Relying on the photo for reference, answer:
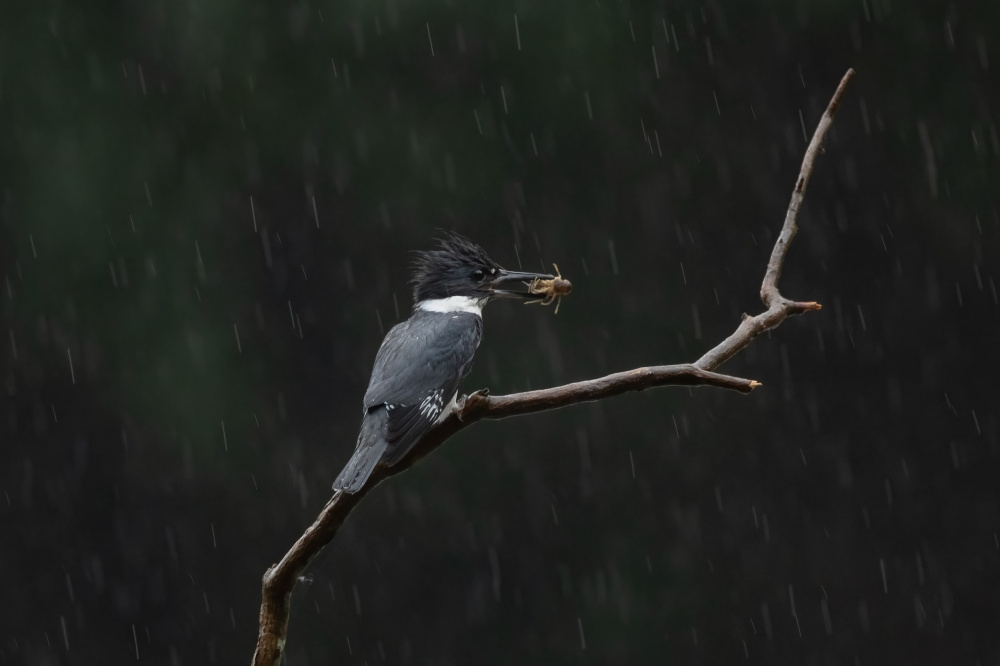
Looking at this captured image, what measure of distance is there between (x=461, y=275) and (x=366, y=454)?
0.73 meters

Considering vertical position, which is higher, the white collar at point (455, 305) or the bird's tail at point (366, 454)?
the white collar at point (455, 305)

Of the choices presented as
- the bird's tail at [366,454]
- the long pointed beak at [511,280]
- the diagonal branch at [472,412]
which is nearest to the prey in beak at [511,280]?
the long pointed beak at [511,280]

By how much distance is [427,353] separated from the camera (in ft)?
6.66

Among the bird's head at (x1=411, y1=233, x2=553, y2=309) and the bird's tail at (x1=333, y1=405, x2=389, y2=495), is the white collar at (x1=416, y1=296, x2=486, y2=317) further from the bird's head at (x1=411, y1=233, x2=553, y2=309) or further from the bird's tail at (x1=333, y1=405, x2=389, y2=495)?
the bird's tail at (x1=333, y1=405, x2=389, y2=495)

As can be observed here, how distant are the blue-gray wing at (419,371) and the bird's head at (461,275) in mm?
63

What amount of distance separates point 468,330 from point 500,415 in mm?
772

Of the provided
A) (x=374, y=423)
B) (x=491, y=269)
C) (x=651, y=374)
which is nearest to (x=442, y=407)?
(x=374, y=423)

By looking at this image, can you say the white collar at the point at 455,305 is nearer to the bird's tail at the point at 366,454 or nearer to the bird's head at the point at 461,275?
the bird's head at the point at 461,275

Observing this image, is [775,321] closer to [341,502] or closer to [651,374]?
[651,374]

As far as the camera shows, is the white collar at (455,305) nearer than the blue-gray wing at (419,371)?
No

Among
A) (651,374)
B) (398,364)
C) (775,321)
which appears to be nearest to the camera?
(651,374)

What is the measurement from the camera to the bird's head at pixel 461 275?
224cm

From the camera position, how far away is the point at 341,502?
4.41ft

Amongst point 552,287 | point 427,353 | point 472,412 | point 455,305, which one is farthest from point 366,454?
point 455,305
